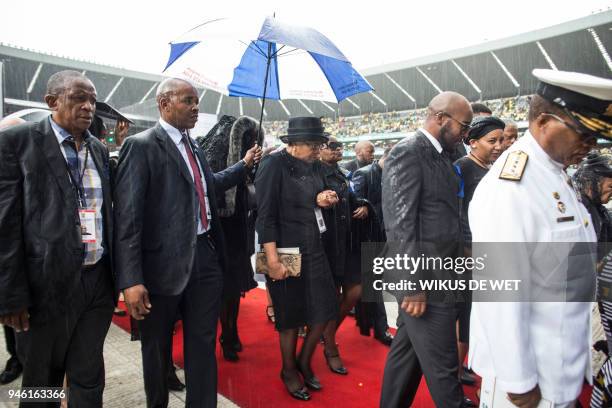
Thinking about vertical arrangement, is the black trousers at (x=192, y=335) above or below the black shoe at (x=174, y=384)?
above

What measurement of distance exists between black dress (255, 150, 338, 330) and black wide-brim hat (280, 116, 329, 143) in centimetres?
15

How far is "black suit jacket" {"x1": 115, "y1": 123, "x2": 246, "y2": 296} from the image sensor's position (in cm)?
209

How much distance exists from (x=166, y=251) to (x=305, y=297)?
1.11 metres

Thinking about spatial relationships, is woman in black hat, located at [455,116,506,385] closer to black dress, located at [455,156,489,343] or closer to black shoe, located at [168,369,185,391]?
black dress, located at [455,156,489,343]

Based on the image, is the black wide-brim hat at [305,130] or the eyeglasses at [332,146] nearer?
the black wide-brim hat at [305,130]

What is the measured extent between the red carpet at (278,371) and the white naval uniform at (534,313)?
1609 mm

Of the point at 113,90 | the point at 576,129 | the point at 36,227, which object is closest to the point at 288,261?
the point at 36,227

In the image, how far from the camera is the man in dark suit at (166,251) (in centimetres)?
207

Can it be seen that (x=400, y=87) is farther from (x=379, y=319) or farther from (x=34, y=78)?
(x=379, y=319)

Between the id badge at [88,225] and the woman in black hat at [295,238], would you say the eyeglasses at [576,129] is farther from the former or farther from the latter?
the id badge at [88,225]

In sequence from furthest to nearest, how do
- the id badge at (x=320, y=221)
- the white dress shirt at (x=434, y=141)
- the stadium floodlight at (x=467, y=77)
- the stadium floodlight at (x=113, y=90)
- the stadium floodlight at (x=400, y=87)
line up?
the stadium floodlight at (x=113, y=90) → the stadium floodlight at (x=400, y=87) → the stadium floodlight at (x=467, y=77) → the id badge at (x=320, y=221) → the white dress shirt at (x=434, y=141)

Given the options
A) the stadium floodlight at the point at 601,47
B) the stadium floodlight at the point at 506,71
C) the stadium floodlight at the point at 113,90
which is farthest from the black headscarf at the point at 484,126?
the stadium floodlight at the point at 113,90

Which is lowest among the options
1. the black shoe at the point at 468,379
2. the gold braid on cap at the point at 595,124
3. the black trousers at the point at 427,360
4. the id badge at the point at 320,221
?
the black shoe at the point at 468,379

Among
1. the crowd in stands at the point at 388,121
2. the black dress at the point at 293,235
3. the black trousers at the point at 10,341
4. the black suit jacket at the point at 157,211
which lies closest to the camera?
the black suit jacket at the point at 157,211
